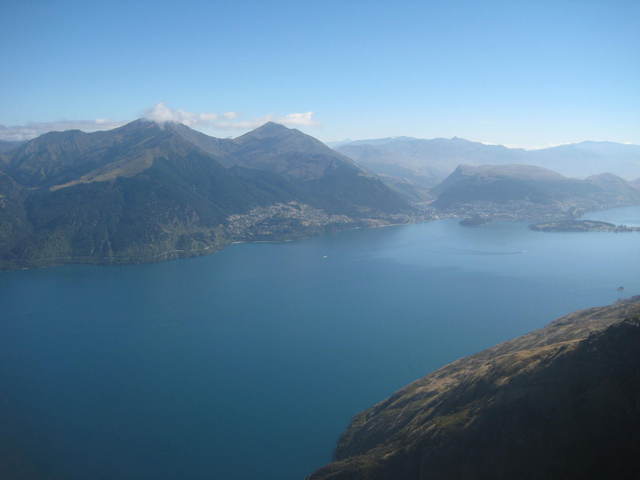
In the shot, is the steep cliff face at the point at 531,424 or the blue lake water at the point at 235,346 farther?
the blue lake water at the point at 235,346

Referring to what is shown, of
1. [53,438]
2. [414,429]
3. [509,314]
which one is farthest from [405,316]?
[53,438]

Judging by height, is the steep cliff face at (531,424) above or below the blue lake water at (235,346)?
above

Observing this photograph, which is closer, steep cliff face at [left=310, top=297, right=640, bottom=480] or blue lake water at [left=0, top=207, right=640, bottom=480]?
steep cliff face at [left=310, top=297, right=640, bottom=480]

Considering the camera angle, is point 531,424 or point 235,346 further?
point 235,346

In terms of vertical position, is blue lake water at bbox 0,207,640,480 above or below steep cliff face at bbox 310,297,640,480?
below
